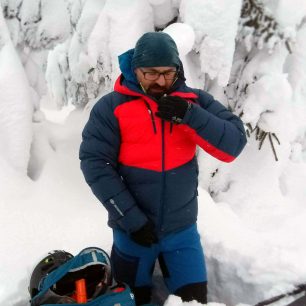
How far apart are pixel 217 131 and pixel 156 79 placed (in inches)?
18.6

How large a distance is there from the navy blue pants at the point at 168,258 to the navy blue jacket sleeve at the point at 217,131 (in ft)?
2.11

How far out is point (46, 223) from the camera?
3.83 m

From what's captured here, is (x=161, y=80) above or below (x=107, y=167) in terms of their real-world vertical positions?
above

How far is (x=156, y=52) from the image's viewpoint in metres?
2.08

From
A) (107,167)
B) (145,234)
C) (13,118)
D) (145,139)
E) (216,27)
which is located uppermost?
(216,27)

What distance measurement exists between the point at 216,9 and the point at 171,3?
0.72 m

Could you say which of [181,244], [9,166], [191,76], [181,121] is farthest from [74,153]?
[181,121]

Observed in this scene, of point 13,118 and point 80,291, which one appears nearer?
point 80,291

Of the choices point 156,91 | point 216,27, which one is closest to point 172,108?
point 156,91

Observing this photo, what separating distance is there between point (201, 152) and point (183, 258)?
79.3 inches

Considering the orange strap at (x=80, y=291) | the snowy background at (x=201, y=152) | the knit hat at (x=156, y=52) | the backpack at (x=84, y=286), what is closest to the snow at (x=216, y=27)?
the snowy background at (x=201, y=152)

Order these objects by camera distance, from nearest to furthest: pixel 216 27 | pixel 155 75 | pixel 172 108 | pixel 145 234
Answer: pixel 172 108 < pixel 155 75 < pixel 145 234 < pixel 216 27

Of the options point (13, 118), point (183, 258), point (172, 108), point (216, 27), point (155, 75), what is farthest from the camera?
point (13, 118)

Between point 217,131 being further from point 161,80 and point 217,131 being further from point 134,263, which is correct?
point 134,263
